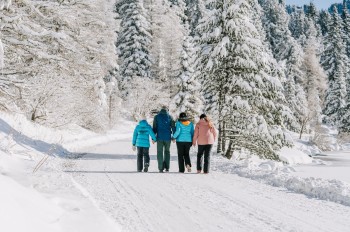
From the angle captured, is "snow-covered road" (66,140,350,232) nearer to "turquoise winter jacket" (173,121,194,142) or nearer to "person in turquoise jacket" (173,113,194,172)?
"person in turquoise jacket" (173,113,194,172)

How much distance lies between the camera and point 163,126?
12156mm

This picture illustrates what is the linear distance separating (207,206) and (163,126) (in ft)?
17.7

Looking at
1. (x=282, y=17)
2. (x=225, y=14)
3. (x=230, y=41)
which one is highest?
(x=282, y=17)

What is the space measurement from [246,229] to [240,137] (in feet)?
48.0

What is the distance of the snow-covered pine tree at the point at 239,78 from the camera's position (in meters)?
19.2

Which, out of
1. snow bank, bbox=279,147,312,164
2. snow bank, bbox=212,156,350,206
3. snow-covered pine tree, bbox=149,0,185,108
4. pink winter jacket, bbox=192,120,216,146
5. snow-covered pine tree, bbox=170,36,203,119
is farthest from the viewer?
snow-covered pine tree, bbox=149,0,185,108

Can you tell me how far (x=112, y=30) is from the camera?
52.4 metres

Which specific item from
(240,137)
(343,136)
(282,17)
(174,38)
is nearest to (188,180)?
Result: (240,137)

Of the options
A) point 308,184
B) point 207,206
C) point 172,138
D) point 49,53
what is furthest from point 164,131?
point 207,206

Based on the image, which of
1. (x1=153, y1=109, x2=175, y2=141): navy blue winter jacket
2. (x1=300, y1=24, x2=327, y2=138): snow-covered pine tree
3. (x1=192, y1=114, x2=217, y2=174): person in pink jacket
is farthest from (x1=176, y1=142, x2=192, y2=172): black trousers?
(x1=300, y1=24, x2=327, y2=138): snow-covered pine tree

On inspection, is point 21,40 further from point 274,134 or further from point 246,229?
point 274,134

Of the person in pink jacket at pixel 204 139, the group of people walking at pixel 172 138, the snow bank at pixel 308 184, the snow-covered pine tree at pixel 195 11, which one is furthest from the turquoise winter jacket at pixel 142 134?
the snow-covered pine tree at pixel 195 11

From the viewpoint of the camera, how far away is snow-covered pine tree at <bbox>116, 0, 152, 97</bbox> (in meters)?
61.2

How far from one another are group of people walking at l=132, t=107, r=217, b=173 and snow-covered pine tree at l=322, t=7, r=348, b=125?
195 ft
